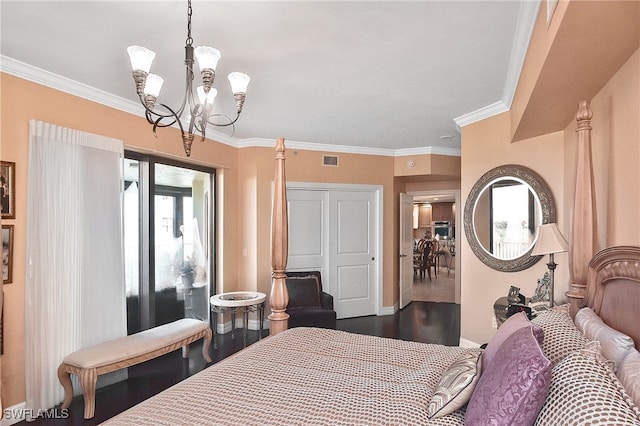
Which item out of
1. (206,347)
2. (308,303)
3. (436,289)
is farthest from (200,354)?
(436,289)

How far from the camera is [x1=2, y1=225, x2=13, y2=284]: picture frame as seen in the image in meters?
2.43

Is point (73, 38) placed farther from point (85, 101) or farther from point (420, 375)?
point (420, 375)

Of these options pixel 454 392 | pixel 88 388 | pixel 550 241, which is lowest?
pixel 88 388

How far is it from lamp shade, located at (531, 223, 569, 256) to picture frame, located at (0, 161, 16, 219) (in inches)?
144

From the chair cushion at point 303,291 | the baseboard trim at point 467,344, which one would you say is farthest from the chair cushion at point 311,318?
the baseboard trim at point 467,344

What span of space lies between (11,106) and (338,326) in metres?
4.17

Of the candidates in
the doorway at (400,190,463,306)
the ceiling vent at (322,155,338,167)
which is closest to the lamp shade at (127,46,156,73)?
the ceiling vent at (322,155,338,167)

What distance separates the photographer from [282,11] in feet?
6.14

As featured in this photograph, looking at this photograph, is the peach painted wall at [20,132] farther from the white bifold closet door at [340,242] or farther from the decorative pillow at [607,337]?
the decorative pillow at [607,337]

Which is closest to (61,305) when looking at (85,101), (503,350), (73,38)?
(85,101)

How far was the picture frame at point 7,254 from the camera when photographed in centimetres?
243

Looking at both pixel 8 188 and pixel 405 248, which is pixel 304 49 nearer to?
pixel 8 188

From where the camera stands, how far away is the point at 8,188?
244 centimetres

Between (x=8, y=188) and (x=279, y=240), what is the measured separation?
75.0 inches
